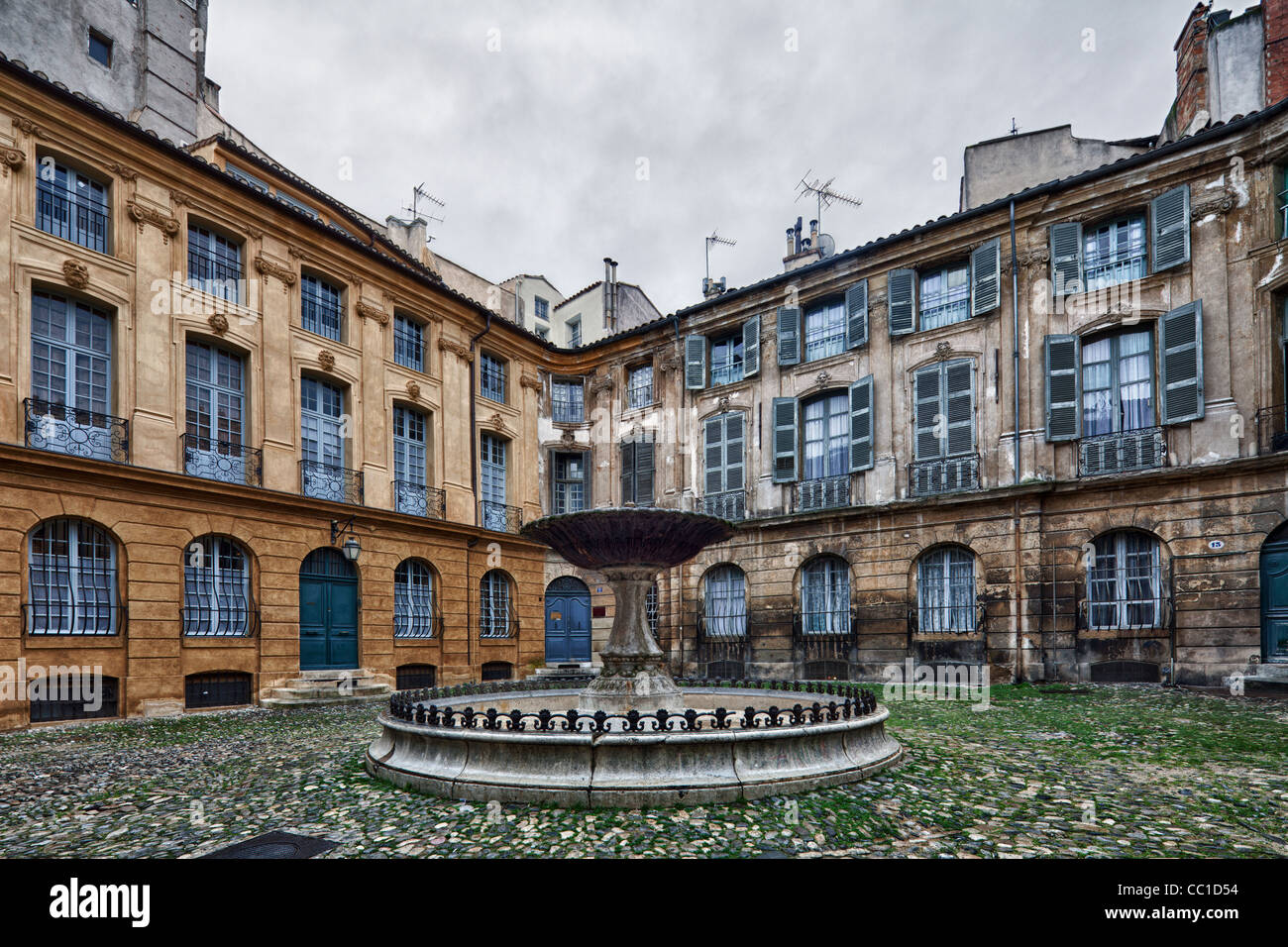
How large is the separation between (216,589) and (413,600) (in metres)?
5.13

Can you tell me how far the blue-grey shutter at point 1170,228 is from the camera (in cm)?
1492

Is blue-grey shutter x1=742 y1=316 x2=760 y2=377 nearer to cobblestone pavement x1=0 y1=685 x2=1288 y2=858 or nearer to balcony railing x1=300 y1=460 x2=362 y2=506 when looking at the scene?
balcony railing x1=300 y1=460 x2=362 y2=506

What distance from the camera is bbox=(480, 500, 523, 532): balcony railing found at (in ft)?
70.7

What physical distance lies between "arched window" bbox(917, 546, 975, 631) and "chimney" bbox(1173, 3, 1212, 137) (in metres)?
11.7

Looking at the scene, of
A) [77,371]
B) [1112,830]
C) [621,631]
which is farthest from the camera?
[77,371]

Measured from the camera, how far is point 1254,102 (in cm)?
1681

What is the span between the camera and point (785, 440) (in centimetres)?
2031

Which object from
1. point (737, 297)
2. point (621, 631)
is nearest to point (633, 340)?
point (737, 297)

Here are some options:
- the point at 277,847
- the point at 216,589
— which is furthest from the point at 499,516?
the point at 277,847

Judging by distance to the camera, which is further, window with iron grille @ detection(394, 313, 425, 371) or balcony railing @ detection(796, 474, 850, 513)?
window with iron grille @ detection(394, 313, 425, 371)

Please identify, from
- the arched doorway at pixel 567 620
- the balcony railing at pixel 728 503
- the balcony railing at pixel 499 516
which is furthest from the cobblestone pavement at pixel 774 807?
the arched doorway at pixel 567 620

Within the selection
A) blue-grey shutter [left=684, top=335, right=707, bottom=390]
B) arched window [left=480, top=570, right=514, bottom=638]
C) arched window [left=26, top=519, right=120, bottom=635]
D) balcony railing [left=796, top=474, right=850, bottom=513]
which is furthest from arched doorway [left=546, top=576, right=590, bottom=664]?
arched window [left=26, top=519, right=120, bottom=635]

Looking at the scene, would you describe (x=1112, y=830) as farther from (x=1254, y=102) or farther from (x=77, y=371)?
(x=1254, y=102)
